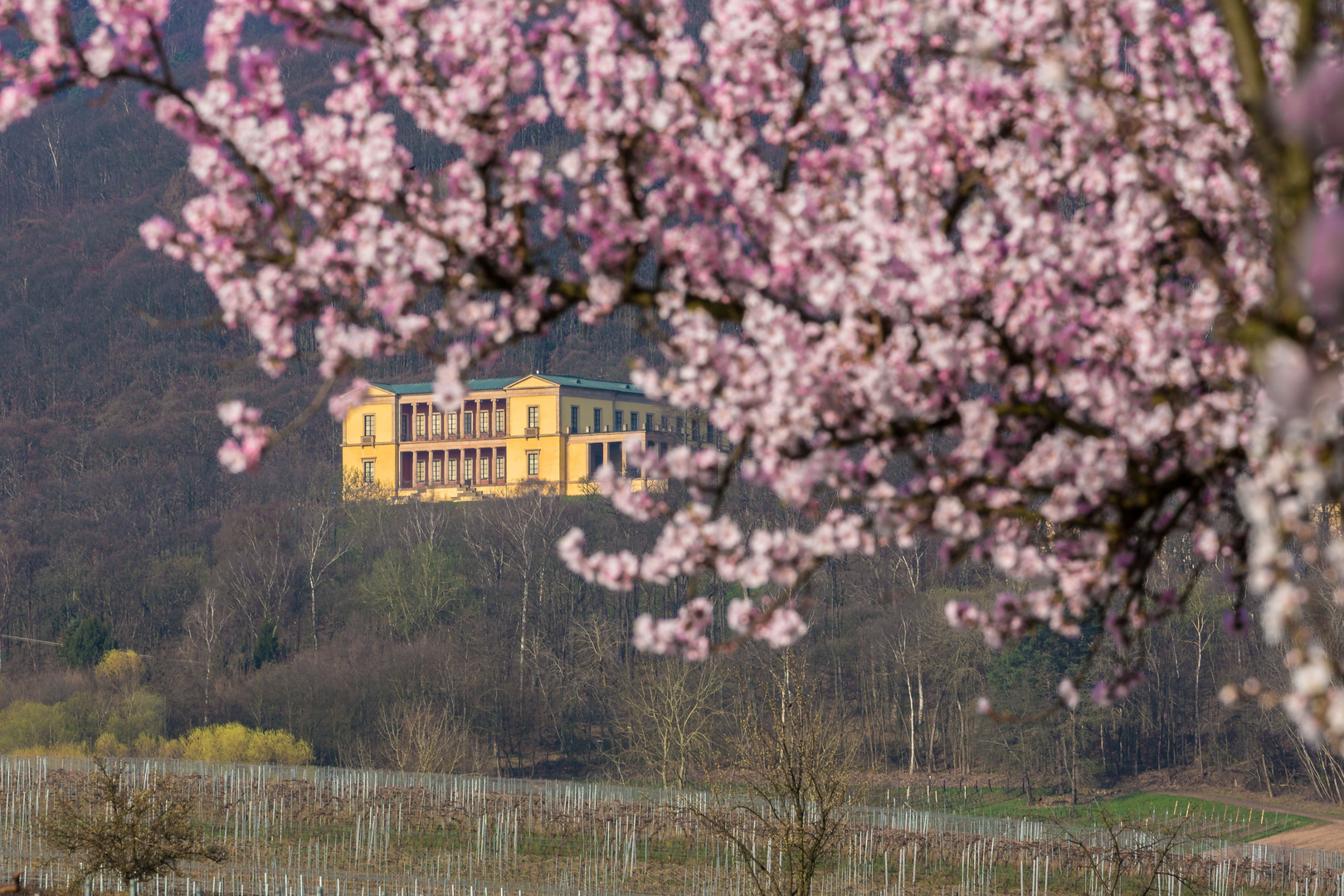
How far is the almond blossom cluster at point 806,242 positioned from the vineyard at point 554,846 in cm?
3020

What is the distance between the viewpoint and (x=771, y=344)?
6.78m

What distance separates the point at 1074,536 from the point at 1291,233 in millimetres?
4884

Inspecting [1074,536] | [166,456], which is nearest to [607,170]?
[1074,536]

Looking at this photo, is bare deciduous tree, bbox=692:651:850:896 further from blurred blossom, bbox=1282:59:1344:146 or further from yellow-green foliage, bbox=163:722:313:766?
yellow-green foliage, bbox=163:722:313:766

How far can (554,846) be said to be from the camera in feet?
157

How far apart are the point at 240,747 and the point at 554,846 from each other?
21436 millimetres

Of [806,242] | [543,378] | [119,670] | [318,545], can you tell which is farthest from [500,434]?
[806,242]

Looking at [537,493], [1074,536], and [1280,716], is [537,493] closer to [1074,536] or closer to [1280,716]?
[1280,716]

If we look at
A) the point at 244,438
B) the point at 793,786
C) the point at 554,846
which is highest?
the point at 244,438

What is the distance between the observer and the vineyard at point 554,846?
4069 centimetres

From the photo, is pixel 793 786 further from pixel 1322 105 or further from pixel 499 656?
pixel 499 656

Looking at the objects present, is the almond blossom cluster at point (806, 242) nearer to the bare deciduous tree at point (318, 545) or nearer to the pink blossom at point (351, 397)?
the pink blossom at point (351, 397)

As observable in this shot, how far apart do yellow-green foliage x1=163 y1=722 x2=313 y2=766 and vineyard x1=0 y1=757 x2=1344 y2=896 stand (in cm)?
427

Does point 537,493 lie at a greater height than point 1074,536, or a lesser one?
greater
